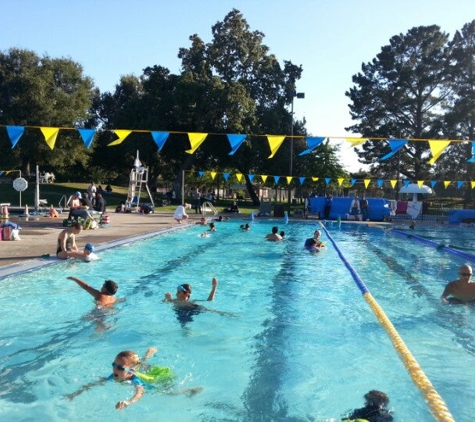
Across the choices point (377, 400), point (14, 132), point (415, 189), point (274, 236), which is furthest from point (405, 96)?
point (377, 400)

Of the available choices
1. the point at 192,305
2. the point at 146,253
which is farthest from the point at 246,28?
the point at 192,305

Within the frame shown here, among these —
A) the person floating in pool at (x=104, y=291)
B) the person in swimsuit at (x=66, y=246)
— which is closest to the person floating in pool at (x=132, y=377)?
the person floating in pool at (x=104, y=291)

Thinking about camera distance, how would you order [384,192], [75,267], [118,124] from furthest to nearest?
1. [384,192]
2. [118,124]
3. [75,267]

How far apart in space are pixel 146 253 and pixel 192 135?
3.99m

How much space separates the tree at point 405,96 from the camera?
38.2 metres

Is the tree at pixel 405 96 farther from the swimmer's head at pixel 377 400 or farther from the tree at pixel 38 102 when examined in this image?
the swimmer's head at pixel 377 400

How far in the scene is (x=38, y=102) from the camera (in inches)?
1395

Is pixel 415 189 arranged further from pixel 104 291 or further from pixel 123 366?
pixel 123 366

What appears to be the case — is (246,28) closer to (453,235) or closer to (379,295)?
(453,235)

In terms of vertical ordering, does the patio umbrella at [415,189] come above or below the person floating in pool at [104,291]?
above

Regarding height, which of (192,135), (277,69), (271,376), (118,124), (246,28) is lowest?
(271,376)

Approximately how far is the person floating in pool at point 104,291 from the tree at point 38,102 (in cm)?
3085

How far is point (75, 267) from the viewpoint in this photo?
10.2 m

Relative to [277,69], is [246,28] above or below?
above
